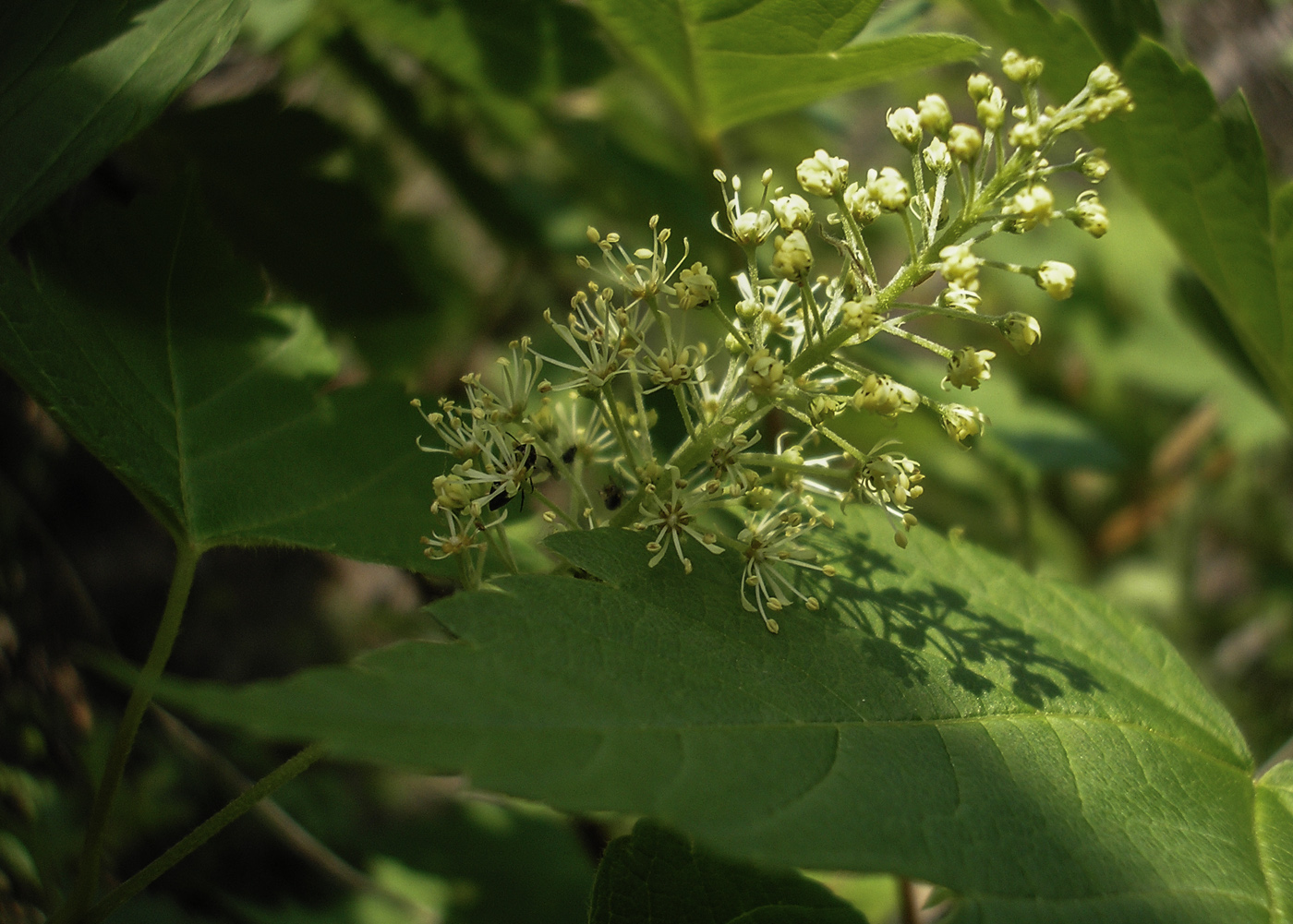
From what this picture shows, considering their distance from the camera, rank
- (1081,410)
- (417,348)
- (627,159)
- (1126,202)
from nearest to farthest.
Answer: (627,159), (417,348), (1081,410), (1126,202)

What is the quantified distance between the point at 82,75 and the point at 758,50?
1.43 meters

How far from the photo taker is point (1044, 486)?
5676 millimetres

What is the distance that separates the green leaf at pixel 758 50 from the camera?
2096 millimetres

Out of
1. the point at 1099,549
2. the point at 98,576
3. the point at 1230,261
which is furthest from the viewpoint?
the point at 1099,549

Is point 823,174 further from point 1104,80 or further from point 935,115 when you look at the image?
point 1104,80

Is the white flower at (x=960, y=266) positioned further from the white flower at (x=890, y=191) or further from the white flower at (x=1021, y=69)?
the white flower at (x=1021, y=69)

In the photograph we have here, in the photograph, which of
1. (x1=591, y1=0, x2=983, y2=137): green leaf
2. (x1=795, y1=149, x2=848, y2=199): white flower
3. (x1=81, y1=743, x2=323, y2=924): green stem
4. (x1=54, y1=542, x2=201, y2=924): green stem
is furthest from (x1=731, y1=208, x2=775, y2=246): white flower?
(x1=54, y1=542, x2=201, y2=924): green stem

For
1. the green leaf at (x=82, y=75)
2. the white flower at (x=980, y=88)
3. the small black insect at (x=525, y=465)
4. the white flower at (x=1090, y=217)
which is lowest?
the white flower at (x=1090, y=217)

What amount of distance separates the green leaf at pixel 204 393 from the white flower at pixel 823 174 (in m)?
0.99

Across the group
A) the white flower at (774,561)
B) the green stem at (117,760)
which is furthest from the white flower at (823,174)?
the green stem at (117,760)

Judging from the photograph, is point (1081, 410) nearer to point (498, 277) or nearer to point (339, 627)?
point (498, 277)

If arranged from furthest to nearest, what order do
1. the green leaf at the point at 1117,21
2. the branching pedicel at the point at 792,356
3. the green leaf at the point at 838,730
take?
the green leaf at the point at 1117,21 → the branching pedicel at the point at 792,356 → the green leaf at the point at 838,730

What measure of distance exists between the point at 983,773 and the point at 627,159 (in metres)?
2.77

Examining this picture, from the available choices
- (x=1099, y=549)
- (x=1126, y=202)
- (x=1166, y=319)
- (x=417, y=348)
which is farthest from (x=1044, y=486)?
(x=417, y=348)
